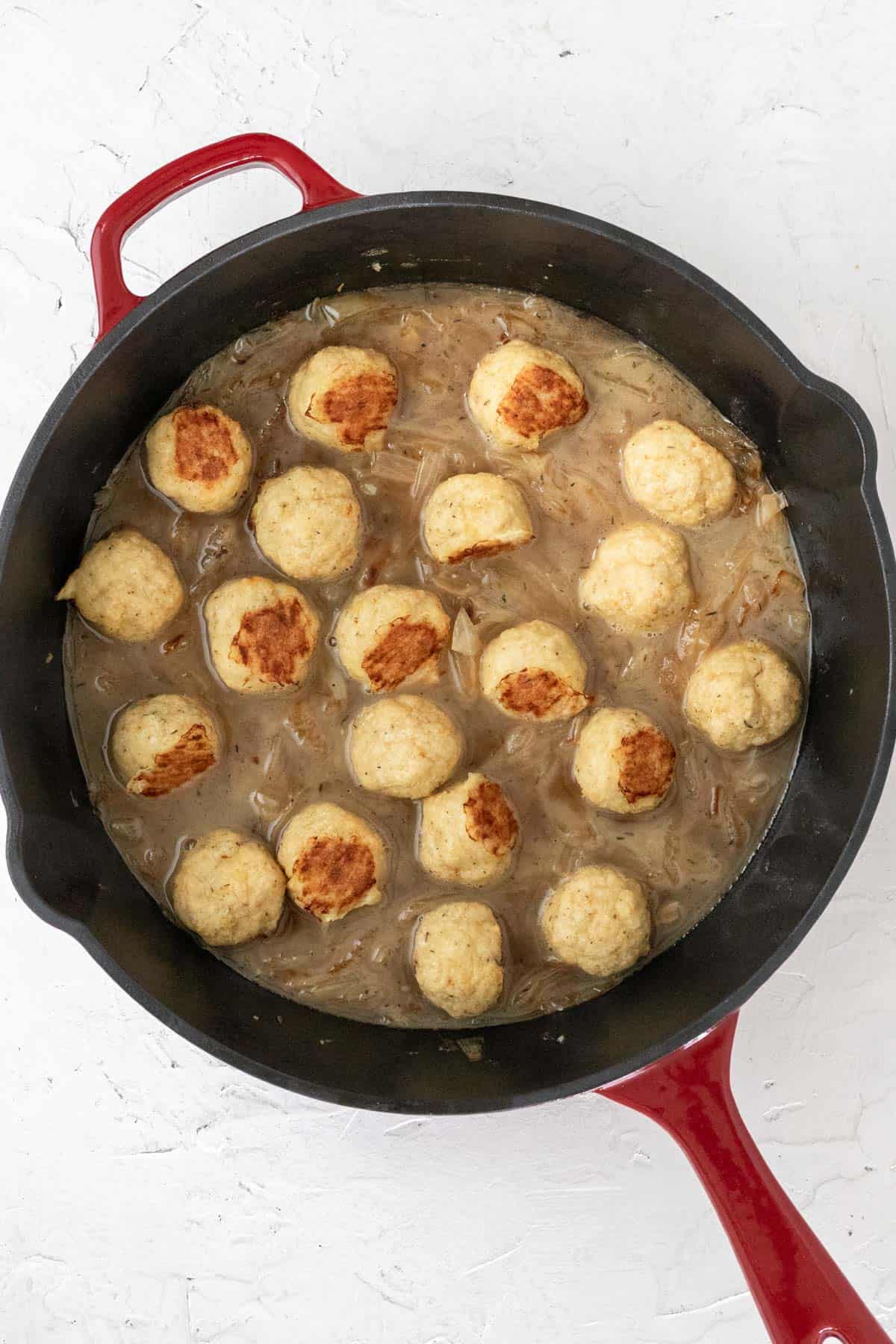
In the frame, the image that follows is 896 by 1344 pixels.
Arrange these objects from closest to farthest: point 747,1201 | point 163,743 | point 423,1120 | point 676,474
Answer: point 747,1201 < point 163,743 < point 676,474 < point 423,1120

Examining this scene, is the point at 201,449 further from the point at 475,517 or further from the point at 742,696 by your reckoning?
the point at 742,696

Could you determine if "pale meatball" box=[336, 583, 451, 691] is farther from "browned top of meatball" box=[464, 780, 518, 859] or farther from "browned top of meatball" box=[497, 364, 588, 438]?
"browned top of meatball" box=[497, 364, 588, 438]

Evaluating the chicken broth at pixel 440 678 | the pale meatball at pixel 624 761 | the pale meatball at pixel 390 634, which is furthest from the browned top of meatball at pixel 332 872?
the pale meatball at pixel 624 761

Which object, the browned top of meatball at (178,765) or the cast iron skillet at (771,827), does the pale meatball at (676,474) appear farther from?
the browned top of meatball at (178,765)

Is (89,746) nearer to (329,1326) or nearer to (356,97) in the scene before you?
(329,1326)

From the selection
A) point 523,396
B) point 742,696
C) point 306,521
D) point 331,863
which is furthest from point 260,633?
point 742,696
